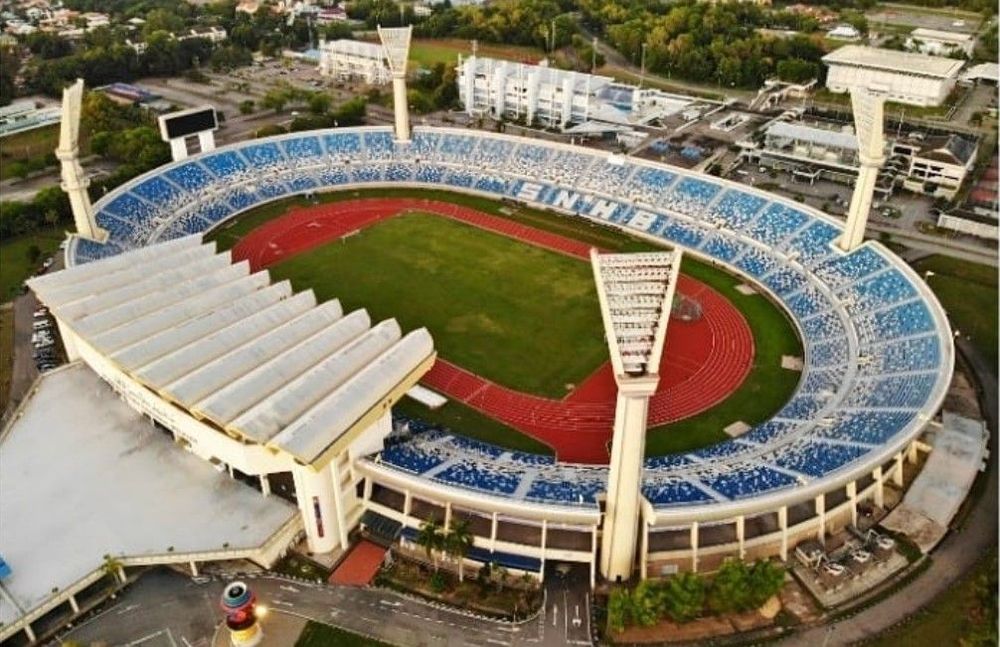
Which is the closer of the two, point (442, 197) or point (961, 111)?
point (442, 197)

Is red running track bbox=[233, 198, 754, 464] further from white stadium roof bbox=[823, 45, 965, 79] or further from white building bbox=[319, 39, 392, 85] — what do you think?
white stadium roof bbox=[823, 45, 965, 79]

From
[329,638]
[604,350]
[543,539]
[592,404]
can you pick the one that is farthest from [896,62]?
[329,638]

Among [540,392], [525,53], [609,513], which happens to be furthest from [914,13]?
[609,513]

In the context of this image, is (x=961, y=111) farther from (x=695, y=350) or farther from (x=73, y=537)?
(x=73, y=537)

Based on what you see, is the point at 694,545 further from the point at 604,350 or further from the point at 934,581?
the point at 604,350

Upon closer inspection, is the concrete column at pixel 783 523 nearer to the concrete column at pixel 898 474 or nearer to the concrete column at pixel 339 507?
the concrete column at pixel 898 474
